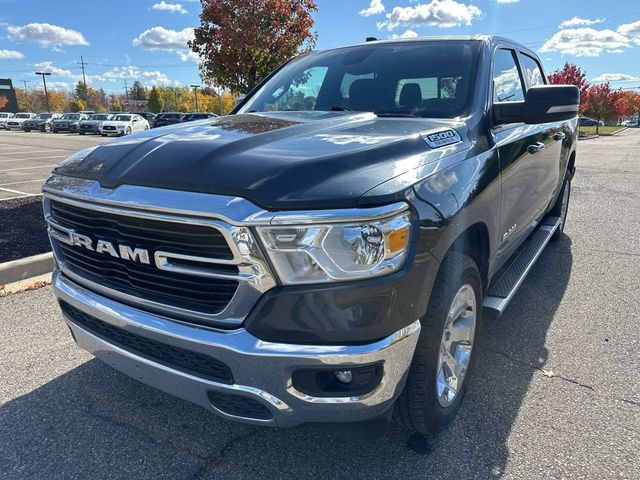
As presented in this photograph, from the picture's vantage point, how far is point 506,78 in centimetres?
342

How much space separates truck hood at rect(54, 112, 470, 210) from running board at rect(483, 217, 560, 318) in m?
0.96

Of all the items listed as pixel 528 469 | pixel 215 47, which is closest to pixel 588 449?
pixel 528 469

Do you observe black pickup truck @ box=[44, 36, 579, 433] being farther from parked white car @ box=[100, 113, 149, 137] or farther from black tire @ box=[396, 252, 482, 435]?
parked white car @ box=[100, 113, 149, 137]

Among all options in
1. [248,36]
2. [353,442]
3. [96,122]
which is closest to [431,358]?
[353,442]

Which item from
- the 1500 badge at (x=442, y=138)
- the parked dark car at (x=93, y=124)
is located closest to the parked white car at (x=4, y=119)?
the parked dark car at (x=93, y=124)

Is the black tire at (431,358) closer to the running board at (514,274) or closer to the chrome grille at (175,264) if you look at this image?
the running board at (514,274)

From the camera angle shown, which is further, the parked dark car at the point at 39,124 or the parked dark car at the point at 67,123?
the parked dark car at the point at 39,124

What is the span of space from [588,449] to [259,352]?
67.6 inches

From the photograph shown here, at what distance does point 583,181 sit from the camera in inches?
447

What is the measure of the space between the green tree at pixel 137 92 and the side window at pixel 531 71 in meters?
131

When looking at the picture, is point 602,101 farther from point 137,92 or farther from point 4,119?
point 137,92

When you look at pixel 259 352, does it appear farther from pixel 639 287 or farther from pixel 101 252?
pixel 639 287

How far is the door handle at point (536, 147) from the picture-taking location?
334 cm

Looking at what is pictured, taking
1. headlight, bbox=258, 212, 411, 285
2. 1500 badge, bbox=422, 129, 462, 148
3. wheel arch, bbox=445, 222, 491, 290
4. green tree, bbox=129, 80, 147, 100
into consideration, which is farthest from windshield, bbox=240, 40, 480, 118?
green tree, bbox=129, 80, 147, 100
